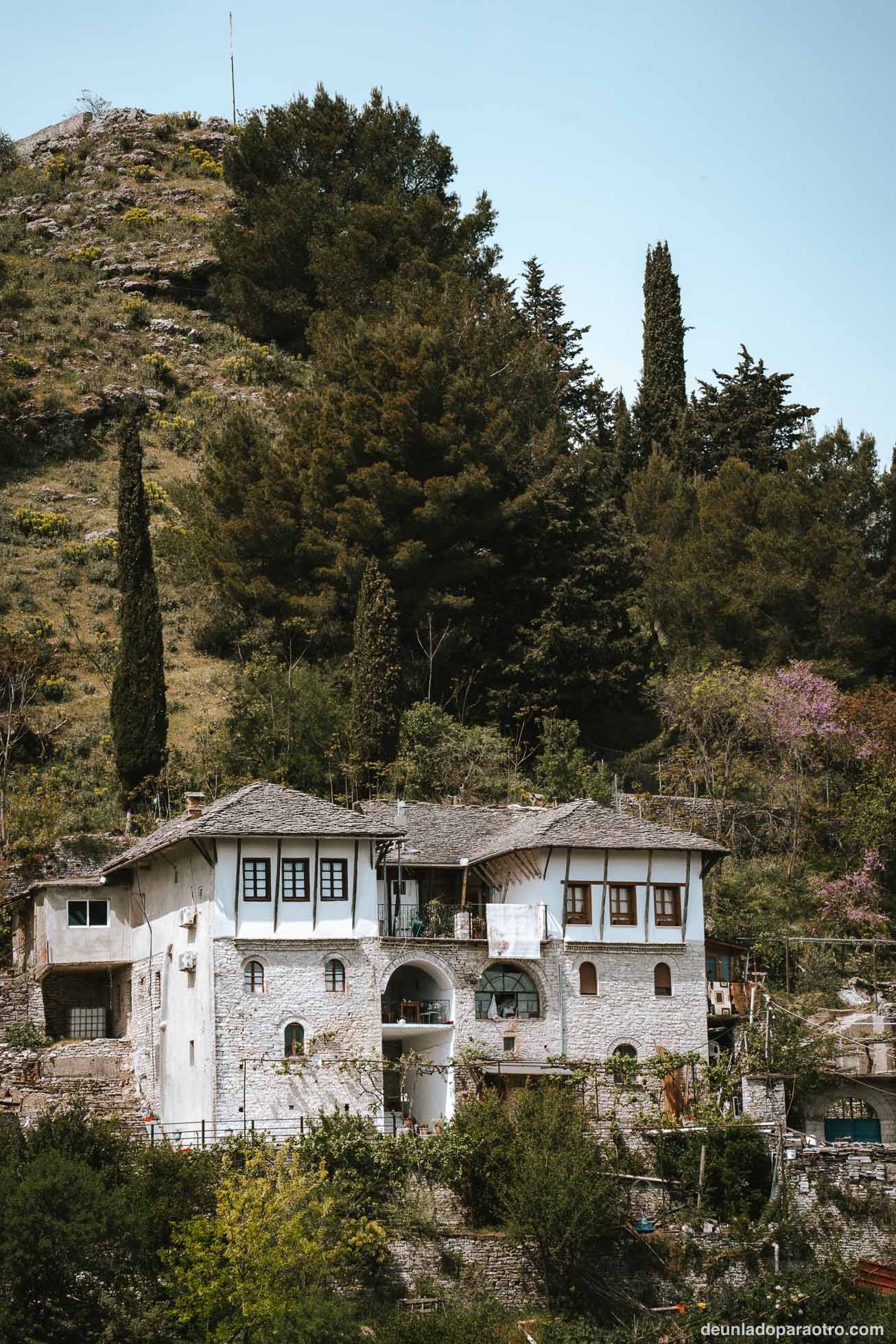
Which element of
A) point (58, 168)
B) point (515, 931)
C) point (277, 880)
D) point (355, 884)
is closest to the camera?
point (277, 880)

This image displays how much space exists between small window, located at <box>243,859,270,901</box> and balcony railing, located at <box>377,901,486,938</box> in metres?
3.92

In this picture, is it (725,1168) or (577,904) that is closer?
(725,1168)

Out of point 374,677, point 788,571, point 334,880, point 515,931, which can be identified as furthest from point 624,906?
point 788,571

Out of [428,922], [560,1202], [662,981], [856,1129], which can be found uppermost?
[428,922]

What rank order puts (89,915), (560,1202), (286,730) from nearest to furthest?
(560,1202) < (89,915) < (286,730)

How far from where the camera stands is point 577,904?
4472 centimetres

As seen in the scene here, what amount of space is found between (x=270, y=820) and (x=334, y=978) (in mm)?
4382

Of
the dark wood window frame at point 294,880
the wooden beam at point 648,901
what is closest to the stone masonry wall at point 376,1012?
the wooden beam at point 648,901

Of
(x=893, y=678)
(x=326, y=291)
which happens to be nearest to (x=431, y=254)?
(x=326, y=291)

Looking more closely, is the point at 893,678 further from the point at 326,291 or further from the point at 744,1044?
the point at 326,291

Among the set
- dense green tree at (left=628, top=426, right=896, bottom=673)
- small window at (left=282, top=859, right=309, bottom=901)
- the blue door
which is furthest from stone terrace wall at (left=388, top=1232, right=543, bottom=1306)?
dense green tree at (left=628, top=426, right=896, bottom=673)

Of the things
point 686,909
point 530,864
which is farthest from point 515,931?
point 686,909

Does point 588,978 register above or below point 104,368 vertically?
below

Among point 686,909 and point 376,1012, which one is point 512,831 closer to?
point 686,909
